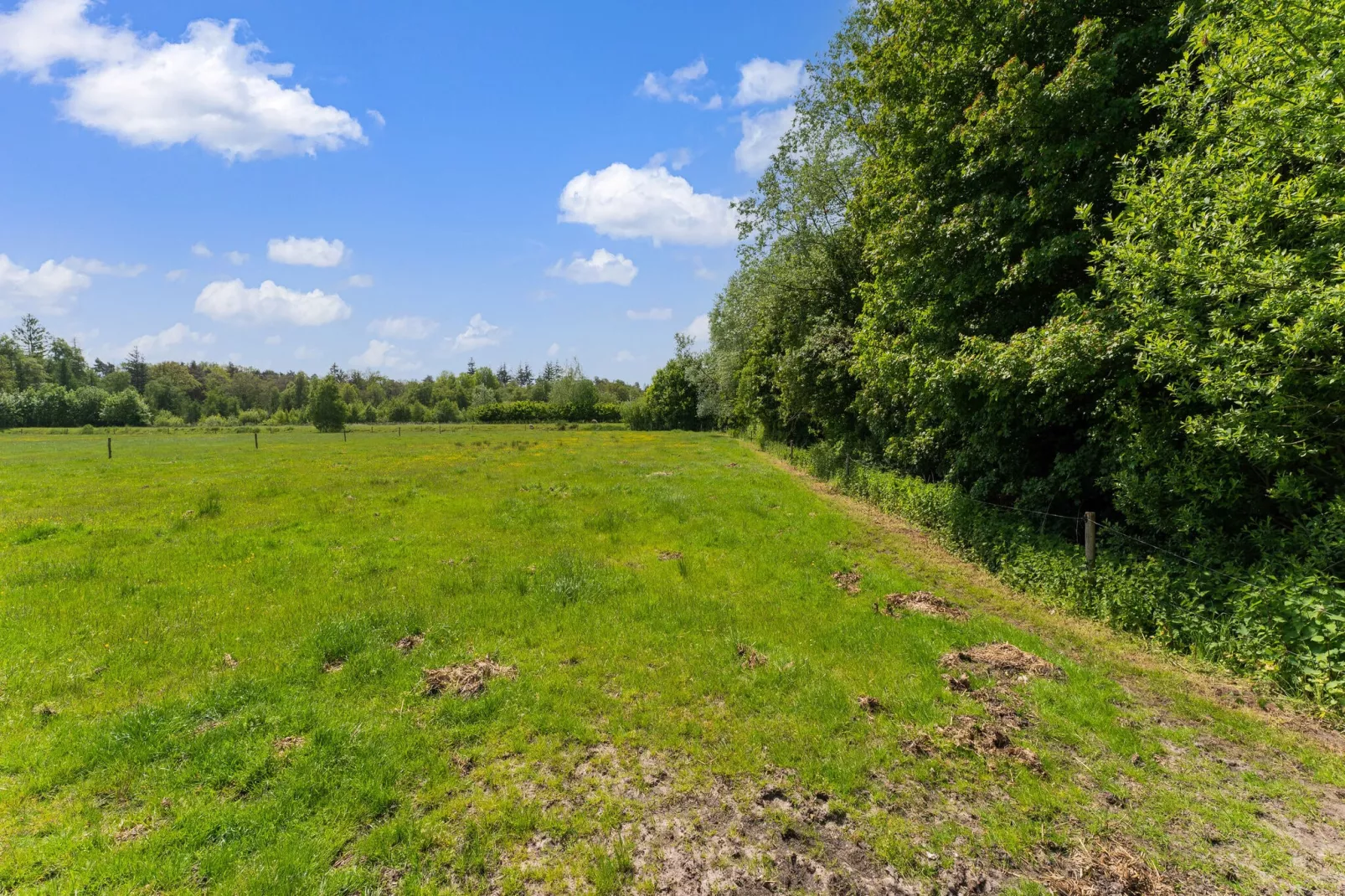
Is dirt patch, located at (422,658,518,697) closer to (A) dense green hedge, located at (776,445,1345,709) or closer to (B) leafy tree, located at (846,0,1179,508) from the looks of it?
(A) dense green hedge, located at (776,445,1345,709)

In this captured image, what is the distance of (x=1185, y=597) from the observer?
7.29 metres

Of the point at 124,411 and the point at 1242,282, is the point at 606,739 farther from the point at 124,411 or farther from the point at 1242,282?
the point at 124,411

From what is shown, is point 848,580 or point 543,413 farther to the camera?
point 543,413

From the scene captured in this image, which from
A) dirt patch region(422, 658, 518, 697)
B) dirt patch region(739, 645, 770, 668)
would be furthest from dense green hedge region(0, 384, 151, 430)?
dirt patch region(739, 645, 770, 668)

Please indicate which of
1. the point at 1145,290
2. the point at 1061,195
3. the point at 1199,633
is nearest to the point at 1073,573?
the point at 1199,633

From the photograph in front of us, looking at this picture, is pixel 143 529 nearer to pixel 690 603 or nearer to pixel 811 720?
pixel 690 603

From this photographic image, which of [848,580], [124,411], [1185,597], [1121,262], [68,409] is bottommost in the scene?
[848,580]

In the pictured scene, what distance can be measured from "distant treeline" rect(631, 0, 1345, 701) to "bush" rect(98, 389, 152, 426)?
11258cm

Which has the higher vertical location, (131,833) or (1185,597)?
(1185,597)

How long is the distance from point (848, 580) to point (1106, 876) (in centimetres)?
663

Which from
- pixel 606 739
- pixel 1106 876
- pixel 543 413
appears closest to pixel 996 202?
pixel 1106 876

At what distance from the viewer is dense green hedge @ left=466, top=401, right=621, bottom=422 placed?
321ft

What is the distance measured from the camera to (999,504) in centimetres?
1234

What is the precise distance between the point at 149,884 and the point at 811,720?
5771 millimetres
